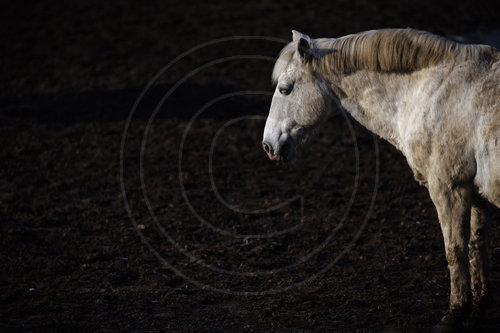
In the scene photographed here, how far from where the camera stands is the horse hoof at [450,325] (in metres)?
4.51

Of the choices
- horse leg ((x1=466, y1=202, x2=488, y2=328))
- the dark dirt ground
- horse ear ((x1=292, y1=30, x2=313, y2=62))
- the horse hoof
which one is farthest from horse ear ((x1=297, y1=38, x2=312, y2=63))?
the horse hoof

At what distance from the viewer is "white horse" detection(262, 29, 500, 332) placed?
13.9 feet

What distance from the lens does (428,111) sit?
438cm

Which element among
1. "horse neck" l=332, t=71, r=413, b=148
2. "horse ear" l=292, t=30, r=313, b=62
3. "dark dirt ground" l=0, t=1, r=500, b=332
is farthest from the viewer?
"dark dirt ground" l=0, t=1, r=500, b=332

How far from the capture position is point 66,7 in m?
15.0

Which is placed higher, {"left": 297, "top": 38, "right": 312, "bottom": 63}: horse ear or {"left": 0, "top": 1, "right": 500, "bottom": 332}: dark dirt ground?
{"left": 297, "top": 38, "right": 312, "bottom": 63}: horse ear

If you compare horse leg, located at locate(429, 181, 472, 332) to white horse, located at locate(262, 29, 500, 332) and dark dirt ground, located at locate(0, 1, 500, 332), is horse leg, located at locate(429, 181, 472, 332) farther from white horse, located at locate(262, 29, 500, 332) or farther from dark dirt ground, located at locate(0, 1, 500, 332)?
dark dirt ground, located at locate(0, 1, 500, 332)

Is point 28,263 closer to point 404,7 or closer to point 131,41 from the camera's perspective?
point 131,41

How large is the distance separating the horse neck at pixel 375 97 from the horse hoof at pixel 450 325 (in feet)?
4.65

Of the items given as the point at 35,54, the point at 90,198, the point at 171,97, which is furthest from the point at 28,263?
the point at 35,54
